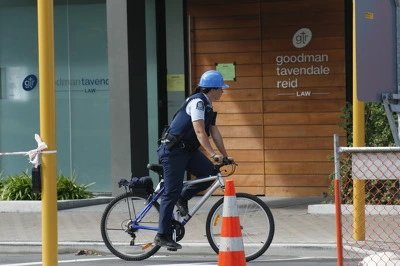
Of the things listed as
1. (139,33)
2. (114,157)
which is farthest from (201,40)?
(114,157)

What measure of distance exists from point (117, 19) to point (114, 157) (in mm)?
2079

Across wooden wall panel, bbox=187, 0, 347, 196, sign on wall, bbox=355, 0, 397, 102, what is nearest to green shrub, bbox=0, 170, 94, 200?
wooden wall panel, bbox=187, 0, 347, 196

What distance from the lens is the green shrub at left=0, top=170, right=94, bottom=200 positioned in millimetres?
16203

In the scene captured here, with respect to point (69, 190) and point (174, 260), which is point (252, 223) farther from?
point (69, 190)

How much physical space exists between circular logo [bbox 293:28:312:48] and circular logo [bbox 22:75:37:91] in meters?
4.49

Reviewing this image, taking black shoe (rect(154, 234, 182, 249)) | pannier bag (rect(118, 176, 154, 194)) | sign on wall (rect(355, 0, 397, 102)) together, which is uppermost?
sign on wall (rect(355, 0, 397, 102))

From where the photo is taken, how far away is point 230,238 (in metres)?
8.23

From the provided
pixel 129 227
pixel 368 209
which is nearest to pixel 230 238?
pixel 129 227

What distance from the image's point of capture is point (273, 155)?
56.9 ft

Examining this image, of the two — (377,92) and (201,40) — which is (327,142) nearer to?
(201,40)

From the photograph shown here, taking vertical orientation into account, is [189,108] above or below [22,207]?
above

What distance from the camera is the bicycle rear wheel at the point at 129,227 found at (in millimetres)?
11195

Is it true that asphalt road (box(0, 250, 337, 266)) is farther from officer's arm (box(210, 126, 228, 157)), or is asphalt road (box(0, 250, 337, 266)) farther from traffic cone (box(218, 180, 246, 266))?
traffic cone (box(218, 180, 246, 266))

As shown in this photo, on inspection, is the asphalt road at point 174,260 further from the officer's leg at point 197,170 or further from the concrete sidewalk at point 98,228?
the officer's leg at point 197,170
